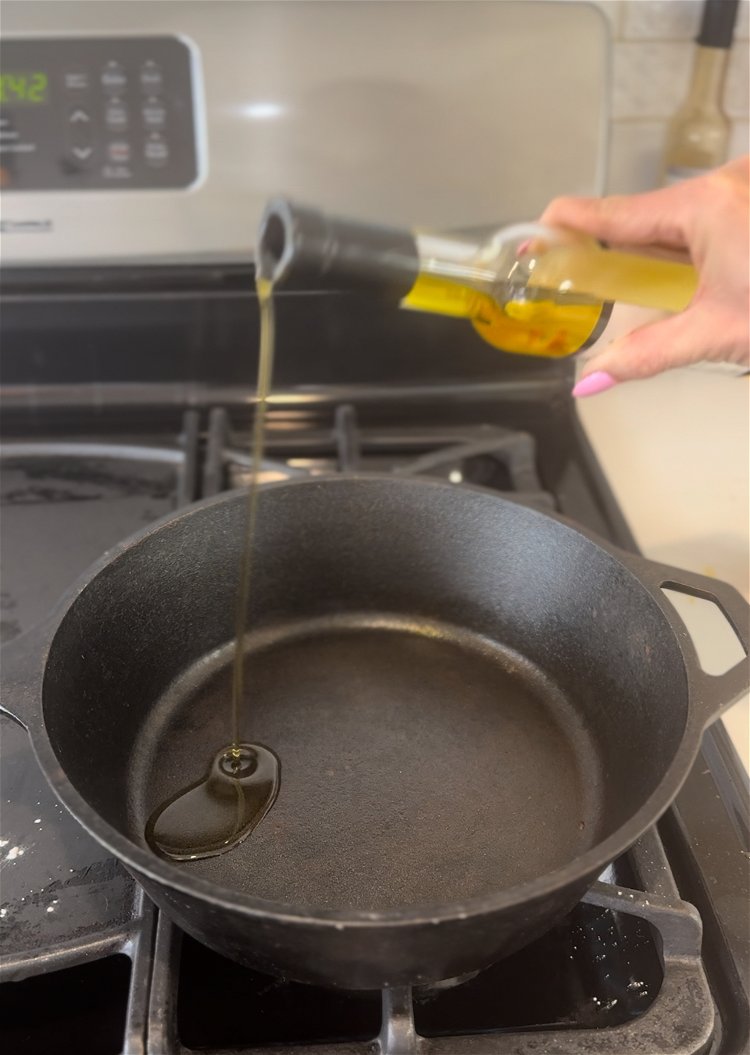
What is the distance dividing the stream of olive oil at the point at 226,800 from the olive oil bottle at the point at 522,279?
67mm

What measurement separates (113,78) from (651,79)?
43 centimetres

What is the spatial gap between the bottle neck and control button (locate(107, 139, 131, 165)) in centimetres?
45

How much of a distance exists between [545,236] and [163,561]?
318mm

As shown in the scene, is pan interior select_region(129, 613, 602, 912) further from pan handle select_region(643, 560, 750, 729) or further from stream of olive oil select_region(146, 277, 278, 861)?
pan handle select_region(643, 560, 750, 729)

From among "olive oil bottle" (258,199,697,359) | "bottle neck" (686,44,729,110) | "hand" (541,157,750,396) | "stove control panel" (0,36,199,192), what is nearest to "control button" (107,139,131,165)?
"stove control panel" (0,36,199,192)

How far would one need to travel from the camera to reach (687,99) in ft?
2.35

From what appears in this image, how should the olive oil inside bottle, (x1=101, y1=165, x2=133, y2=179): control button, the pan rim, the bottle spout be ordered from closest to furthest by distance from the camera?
the pan rim < the bottle spout < the olive oil inside bottle < (x1=101, y1=165, x2=133, y2=179): control button

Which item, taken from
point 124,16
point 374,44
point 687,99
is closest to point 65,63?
point 124,16

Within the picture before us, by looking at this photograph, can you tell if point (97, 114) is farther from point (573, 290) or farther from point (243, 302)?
point (573, 290)

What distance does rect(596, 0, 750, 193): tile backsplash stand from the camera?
2.25 feet

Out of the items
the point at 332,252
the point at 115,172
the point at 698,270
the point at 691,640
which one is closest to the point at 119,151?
the point at 115,172

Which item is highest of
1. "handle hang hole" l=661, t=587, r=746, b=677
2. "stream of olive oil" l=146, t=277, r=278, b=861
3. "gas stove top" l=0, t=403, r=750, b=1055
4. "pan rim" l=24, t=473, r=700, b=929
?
"pan rim" l=24, t=473, r=700, b=929

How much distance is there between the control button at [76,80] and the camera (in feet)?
2.02

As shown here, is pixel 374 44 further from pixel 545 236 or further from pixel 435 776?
pixel 435 776
